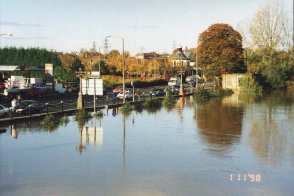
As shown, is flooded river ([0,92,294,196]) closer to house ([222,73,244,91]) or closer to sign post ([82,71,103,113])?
sign post ([82,71,103,113])

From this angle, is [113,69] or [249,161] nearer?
[249,161]

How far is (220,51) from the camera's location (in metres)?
81.2

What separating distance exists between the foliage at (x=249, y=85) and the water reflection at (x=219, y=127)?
117ft

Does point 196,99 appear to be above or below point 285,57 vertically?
below

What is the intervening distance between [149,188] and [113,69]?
88.5 m

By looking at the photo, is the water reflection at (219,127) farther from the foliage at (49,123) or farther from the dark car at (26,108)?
the dark car at (26,108)

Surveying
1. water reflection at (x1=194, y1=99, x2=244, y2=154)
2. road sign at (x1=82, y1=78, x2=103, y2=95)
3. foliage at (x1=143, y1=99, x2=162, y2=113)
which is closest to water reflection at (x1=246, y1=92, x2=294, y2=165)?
water reflection at (x1=194, y1=99, x2=244, y2=154)

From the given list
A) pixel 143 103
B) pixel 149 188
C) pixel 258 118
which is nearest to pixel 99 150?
pixel 149 188

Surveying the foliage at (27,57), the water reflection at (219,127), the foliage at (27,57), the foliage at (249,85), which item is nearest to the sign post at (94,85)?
the water reflection at (219,127)

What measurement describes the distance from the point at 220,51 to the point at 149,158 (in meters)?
63.0

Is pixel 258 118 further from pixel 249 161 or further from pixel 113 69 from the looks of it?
pixel 113 69

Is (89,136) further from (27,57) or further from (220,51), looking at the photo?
(27,57)

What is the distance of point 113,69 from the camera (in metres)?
103
